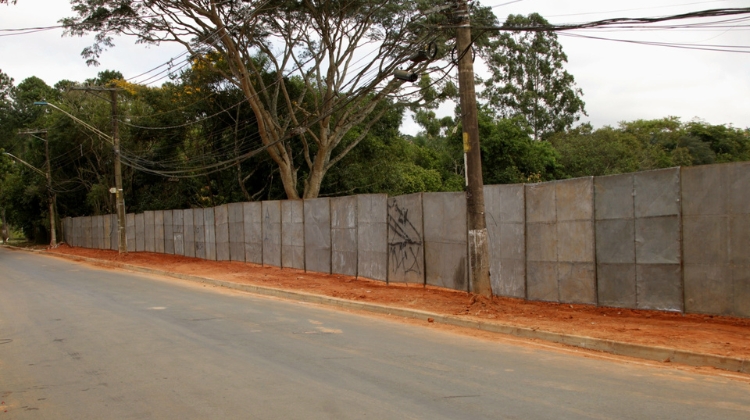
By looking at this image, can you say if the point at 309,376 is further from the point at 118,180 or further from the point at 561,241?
the point at 118,180

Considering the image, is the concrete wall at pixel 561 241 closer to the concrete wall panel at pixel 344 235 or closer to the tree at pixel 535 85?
the concrete wall panel at pixel 344 235

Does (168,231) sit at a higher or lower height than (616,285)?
higher

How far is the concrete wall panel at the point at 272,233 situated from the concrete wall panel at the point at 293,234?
0.32 meters

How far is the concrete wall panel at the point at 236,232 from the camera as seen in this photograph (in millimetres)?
26078

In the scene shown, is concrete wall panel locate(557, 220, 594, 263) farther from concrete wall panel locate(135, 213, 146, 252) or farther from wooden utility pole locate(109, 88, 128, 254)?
concrete wall panel locate(135, 213, 146, 252)

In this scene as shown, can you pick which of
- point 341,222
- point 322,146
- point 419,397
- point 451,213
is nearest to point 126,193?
point 322,146

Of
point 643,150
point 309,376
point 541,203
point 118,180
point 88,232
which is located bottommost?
point 309,376

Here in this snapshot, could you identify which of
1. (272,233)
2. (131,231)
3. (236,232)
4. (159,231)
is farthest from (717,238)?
(131,231)

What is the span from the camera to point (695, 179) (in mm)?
10266

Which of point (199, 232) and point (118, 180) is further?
point (118, 180)

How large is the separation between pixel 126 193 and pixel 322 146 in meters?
22.8

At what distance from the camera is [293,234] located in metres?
22.4

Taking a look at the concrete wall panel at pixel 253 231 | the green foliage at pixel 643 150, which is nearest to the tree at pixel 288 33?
the concrete wall panel at pixel 253 231

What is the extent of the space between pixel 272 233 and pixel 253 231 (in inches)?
66.6
